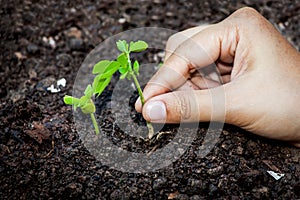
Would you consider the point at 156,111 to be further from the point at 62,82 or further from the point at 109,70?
the point at 62,82

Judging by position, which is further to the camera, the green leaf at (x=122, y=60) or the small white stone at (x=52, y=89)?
the small white stone at (x=52, y=89)

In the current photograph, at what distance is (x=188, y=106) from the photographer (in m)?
1.50

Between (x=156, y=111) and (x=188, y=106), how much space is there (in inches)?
4.5

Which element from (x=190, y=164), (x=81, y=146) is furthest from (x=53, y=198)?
(x=190, y=164)

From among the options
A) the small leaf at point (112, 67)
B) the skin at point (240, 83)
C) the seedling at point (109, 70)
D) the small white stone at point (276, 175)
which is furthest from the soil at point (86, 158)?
the small leaf at point (112, 67)

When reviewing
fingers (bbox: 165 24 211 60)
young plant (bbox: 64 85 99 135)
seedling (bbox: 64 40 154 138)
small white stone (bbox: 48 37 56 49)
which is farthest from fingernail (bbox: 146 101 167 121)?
small white stone (bbox: 48 37 56 49)

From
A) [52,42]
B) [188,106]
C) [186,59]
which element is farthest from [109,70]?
[52,42]

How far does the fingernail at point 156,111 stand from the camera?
1507 mm

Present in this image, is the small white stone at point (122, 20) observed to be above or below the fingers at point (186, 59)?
below

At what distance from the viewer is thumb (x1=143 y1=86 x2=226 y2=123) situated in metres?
1.49

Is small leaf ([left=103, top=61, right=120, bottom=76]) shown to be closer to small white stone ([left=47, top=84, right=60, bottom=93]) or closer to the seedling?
the seedling

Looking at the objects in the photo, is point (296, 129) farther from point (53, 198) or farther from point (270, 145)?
point (53, 198)

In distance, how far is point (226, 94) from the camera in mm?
1509

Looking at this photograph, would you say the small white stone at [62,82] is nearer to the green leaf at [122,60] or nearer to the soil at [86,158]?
the soil at [86,158]
